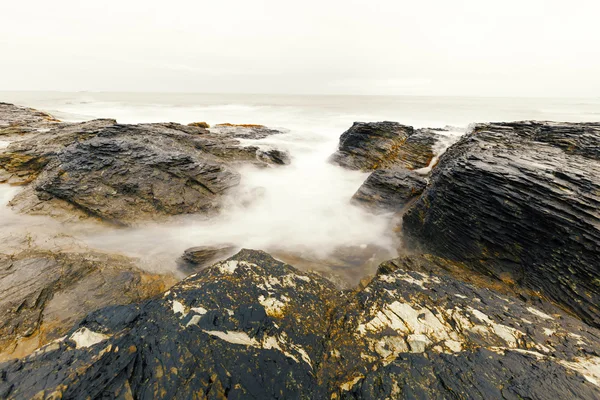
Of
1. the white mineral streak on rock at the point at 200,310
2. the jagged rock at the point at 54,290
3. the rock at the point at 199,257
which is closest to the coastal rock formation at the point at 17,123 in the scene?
the jagged rock at the point at 54,290

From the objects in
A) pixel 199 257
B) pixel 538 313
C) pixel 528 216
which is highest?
pixel 528 216

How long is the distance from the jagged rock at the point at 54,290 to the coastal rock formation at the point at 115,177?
95.2 inches

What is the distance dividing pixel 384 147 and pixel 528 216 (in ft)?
30.1

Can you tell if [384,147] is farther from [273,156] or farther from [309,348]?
[309,348]

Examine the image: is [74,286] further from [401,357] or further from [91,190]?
[401,357]

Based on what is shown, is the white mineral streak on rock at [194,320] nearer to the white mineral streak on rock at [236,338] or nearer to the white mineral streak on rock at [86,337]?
the white mineral streak on rock at [236,338]

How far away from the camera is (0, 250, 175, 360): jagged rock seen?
424 centimetres

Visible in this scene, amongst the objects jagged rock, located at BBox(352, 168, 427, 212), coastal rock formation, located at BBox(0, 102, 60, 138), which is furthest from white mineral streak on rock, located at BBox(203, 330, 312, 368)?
coastal rock formation, located at BBox(0, 102, 60, 138)

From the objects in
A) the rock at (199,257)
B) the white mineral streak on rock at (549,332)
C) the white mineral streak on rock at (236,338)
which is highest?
the white mineral streak on rock at (236,338)

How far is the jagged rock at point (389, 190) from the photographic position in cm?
920

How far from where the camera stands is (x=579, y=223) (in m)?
4.64

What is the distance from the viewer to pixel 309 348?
3.33 m

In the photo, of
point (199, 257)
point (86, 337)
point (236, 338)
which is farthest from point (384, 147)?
point (86, 337)

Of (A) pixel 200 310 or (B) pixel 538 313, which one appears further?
(B) pixel 538 313
